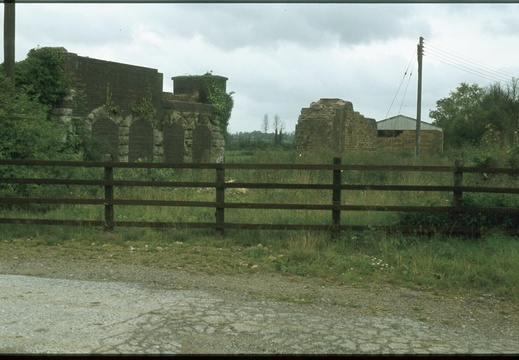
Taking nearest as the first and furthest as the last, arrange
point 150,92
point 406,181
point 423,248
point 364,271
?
point 364,271
point 423,248
point 406,181
point 150,92

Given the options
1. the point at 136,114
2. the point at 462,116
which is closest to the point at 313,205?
the point at 136,114

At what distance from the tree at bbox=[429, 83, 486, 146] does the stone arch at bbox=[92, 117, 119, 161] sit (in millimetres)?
21520

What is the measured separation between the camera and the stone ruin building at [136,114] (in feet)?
63.8

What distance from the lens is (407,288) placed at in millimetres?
7812

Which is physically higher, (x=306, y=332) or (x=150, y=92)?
(x=150, y=92)

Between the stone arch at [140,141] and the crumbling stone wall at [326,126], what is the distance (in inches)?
375

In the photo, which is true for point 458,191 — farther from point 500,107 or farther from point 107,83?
point 500,107

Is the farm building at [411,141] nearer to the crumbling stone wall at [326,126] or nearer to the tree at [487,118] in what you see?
the tree at [487,118]

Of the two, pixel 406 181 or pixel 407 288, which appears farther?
pixel 406 181

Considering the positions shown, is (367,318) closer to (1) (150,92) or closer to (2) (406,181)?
(2) (406,181)

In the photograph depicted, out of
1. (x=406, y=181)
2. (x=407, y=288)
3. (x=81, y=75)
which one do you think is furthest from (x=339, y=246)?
(x=81, y=75)

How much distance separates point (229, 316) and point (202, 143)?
21160 millimetres

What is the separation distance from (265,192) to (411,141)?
90.7 feet

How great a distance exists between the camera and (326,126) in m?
29.8
